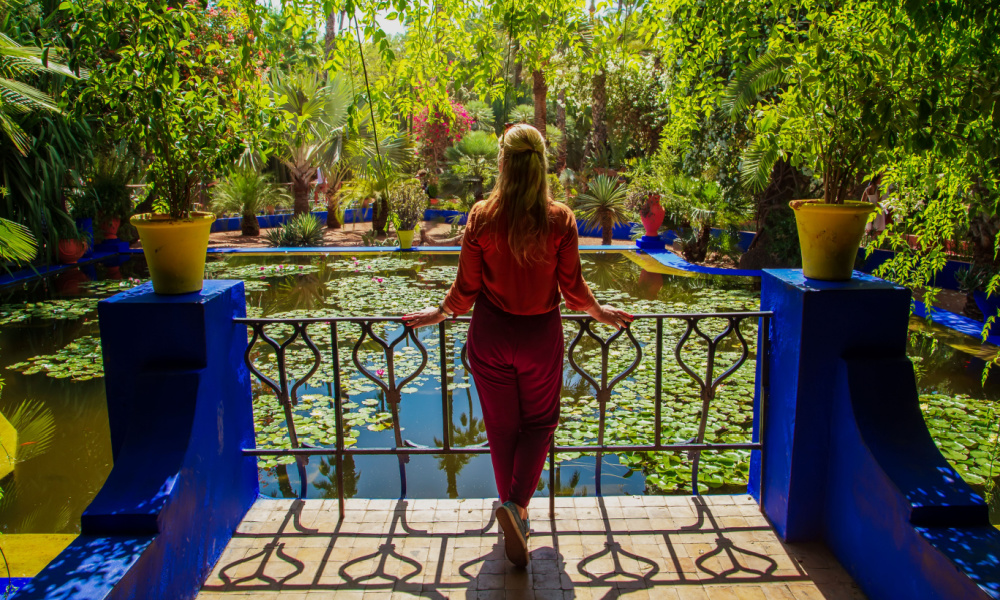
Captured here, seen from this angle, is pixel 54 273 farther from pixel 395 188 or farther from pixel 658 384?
pixel 658 384

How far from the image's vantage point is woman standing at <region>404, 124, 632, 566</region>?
7.00ft

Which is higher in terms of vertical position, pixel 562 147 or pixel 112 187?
pixel 562 147

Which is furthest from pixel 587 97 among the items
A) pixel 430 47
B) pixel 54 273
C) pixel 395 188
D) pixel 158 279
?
pixel 158 279

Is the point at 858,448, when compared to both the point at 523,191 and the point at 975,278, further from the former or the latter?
the point at 975,278

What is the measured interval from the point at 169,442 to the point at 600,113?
1694 centimetres

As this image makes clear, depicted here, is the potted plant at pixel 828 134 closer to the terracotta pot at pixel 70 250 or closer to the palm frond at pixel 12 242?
the palm frond at pixel 12 242

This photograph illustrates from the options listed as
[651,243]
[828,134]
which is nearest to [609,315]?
[828,134]

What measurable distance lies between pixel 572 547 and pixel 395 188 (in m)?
12.7

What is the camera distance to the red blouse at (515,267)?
7.22ft

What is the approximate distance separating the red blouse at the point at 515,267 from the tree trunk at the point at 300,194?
605 inches

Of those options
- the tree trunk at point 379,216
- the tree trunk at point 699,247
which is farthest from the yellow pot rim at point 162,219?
the tree trunk at point 379,216

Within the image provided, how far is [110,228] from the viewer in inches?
507

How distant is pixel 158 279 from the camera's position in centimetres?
250

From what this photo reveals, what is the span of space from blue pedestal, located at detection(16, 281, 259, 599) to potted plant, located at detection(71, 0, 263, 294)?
182mm
